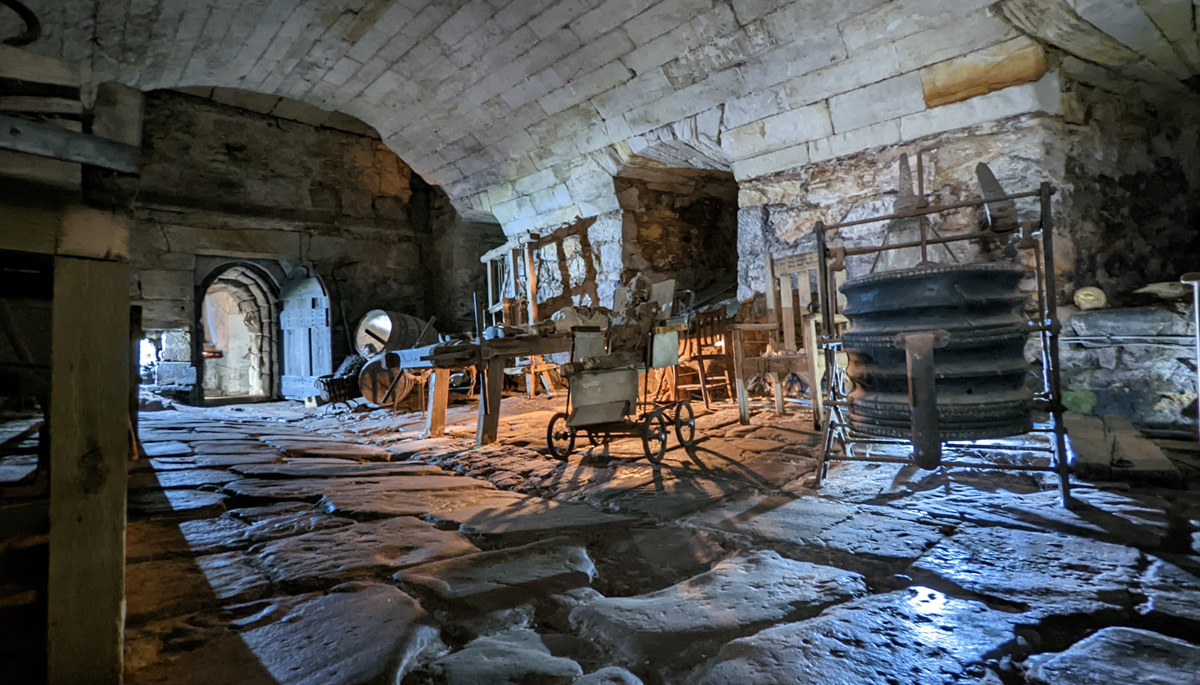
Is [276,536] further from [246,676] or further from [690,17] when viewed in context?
[690,17]

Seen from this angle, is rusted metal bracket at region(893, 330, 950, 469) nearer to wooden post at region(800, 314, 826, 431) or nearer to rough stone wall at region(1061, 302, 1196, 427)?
wooden post at region(800, 314, 826, 431)

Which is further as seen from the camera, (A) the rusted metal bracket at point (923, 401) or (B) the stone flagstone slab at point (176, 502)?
(B) the stone flagstone slab at point (176, 502)

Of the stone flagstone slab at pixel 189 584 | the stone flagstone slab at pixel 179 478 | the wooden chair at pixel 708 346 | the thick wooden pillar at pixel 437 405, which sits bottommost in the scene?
the stone flagstone slab at pixel 189 584

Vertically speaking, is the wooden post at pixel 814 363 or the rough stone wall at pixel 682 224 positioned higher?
the rough stone wall at pixel 682 224

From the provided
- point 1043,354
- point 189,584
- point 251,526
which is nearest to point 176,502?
point 251,526

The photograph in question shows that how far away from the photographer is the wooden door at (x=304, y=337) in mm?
12445

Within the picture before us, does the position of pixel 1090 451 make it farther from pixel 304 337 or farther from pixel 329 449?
pixel 304 337

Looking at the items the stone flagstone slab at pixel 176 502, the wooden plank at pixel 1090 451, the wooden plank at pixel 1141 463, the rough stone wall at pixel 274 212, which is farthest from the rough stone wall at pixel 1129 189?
the rough stone wall at pixel 274 212

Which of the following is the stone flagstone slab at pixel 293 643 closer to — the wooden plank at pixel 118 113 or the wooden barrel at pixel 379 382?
the wooden plank at pixel 118 113

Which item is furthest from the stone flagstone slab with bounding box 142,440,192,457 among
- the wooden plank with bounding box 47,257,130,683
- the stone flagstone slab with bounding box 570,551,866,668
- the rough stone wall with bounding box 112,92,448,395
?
the rough stone wall with bounding box 112,92,448,395

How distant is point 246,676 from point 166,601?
748mm

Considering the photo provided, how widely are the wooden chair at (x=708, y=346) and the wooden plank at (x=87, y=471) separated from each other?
6765 millimetres

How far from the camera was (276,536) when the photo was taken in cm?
288

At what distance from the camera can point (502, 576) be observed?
2.34 meters
